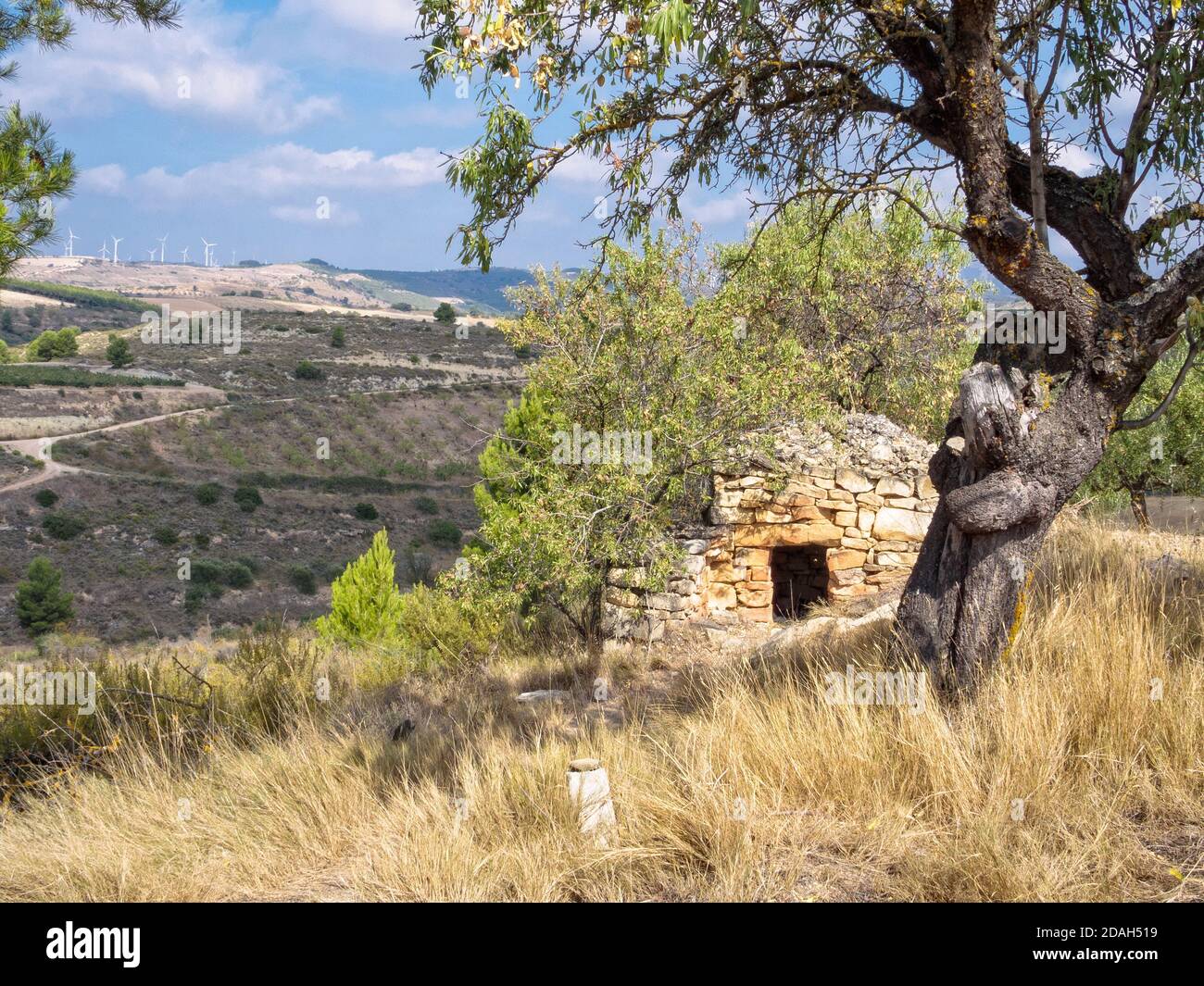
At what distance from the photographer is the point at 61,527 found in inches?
1216

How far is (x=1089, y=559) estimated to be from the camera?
6668 mm

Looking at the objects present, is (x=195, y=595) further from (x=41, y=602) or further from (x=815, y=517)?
(x=815, y=517)

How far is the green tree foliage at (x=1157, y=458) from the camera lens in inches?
547

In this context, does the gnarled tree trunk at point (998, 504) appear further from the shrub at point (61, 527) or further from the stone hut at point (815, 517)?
the shrub at point (61, 527)

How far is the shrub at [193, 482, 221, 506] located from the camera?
35.5m

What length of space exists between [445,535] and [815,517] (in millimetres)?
27439

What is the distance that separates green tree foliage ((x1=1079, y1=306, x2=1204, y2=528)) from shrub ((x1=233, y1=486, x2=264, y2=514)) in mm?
30678

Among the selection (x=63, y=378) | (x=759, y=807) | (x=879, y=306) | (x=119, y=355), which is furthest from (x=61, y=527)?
(x=759, y=807)

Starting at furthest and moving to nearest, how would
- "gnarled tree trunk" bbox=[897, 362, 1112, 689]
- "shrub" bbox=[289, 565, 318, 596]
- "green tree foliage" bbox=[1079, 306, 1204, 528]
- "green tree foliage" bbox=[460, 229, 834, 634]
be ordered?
"shrub" bbox=[289, 565, 318, 596]
"green tree foliage" bbox=[1079, 306, 1204, 528]
"green tree foliage" bbox=[460, 229, 834, 634]
"gnarled tree trunk" bbox=[897, 362, 1112, 689]

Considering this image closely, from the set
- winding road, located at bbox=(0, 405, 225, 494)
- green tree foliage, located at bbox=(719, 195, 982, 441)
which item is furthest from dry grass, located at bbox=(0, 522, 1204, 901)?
winding road, located at bbox=(0, 405, 225, 494)

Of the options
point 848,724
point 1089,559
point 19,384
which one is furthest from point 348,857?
point 19,384

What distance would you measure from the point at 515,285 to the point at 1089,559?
6.88 m

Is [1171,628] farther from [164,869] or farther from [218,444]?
[218,444]

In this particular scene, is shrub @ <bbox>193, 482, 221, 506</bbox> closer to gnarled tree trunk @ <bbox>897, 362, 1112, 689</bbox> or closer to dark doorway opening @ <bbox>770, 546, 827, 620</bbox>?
dark doorway opening @ <bbox>770, 546, 827, 620</bbox>
